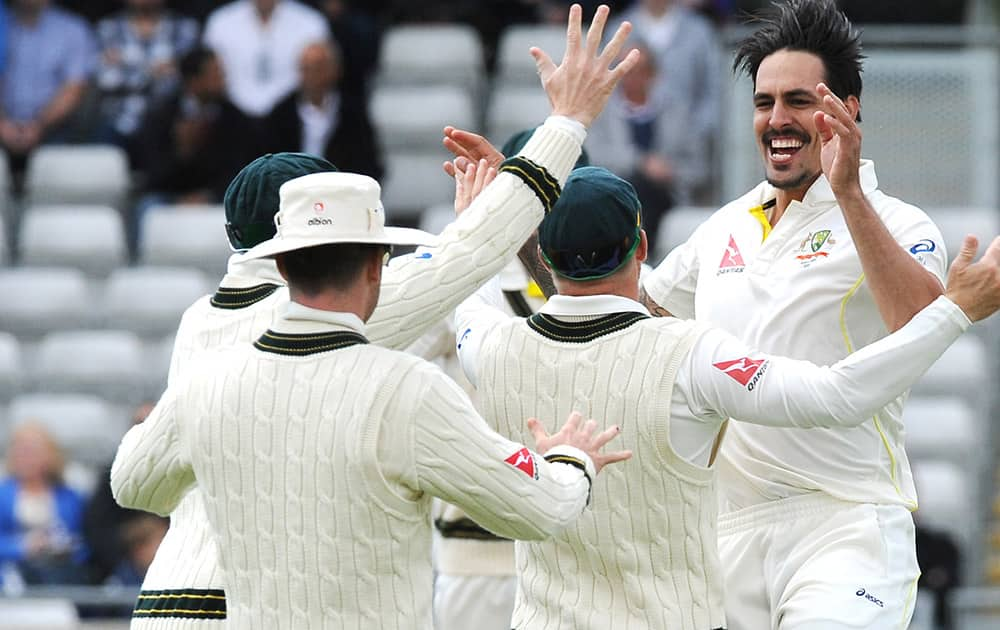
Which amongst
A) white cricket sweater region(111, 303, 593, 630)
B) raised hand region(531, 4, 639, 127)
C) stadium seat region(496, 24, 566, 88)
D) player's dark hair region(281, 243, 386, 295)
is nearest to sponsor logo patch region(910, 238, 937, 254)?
raised hand region(531, 4, 639, 127)

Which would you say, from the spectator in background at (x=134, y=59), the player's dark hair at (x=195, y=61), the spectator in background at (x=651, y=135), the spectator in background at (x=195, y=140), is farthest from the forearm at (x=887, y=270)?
the spectator in background at (x=134, y=59)

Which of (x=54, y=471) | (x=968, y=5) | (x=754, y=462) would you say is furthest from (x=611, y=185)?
(x=968, y=5)

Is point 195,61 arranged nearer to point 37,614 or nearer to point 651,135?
point 651,135

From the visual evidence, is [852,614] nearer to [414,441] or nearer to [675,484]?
[675,484]

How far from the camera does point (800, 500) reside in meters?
5.21

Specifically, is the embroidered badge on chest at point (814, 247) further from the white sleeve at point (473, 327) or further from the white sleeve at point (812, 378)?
the white sleeve at point (473, 327)

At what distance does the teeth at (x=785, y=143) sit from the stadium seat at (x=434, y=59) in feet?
24.1

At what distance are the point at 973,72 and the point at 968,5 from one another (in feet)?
10.4

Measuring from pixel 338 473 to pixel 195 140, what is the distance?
7958mm

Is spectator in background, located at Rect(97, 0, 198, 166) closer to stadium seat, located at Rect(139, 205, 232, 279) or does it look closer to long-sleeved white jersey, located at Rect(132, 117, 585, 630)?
stadium seat, located at Rect(139, 205, 232, 279)

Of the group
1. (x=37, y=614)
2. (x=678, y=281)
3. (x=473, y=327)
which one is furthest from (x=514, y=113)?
(x=473, y=327)

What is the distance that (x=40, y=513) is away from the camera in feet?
32.1

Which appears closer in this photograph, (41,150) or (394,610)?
(394,610)

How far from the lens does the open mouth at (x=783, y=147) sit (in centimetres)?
Answer: 533
